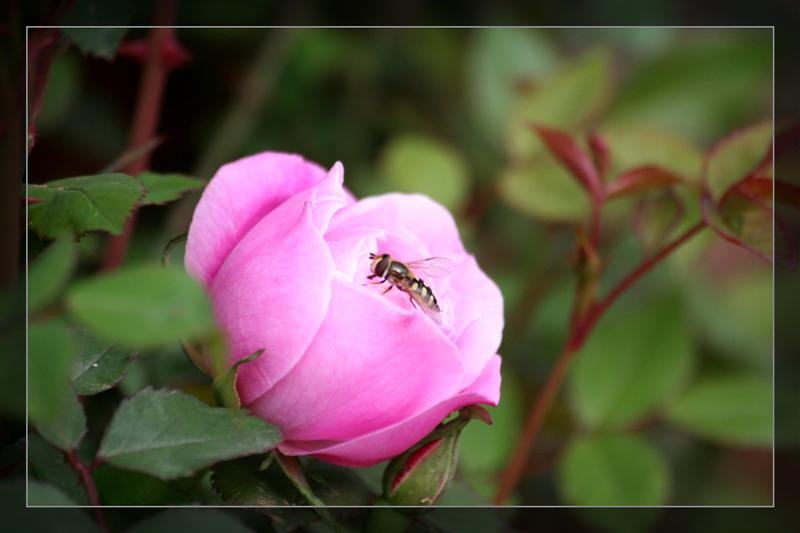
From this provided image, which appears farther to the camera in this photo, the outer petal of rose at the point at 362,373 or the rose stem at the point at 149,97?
the rose stem at the point at 149,97

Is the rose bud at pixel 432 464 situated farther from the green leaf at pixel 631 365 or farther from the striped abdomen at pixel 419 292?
the green leaf at pixel 631 365

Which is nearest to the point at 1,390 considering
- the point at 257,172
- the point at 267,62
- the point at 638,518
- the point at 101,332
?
the point at 101,332

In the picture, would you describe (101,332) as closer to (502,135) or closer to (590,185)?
(590,185)

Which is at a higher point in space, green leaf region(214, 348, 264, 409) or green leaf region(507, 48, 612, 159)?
green leaf region(507, 48, 612, 159)

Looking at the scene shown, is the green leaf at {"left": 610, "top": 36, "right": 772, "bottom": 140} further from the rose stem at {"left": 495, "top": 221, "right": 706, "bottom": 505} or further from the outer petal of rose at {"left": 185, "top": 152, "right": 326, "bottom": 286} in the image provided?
the outer petal of rose at {"left": 185, "top": 152, "right": 326, "bottom": 286}

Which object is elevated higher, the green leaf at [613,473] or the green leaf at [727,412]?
the green leaf at [727,412]

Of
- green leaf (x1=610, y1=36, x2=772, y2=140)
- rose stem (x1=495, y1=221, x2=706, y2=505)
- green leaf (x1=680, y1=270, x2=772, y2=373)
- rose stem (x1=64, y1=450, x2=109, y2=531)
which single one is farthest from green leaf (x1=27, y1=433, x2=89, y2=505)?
green leaf (x1=610, y1=36, x2=772, y2=140)

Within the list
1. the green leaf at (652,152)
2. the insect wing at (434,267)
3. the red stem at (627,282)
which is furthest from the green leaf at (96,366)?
the green leaf at (652,152)
